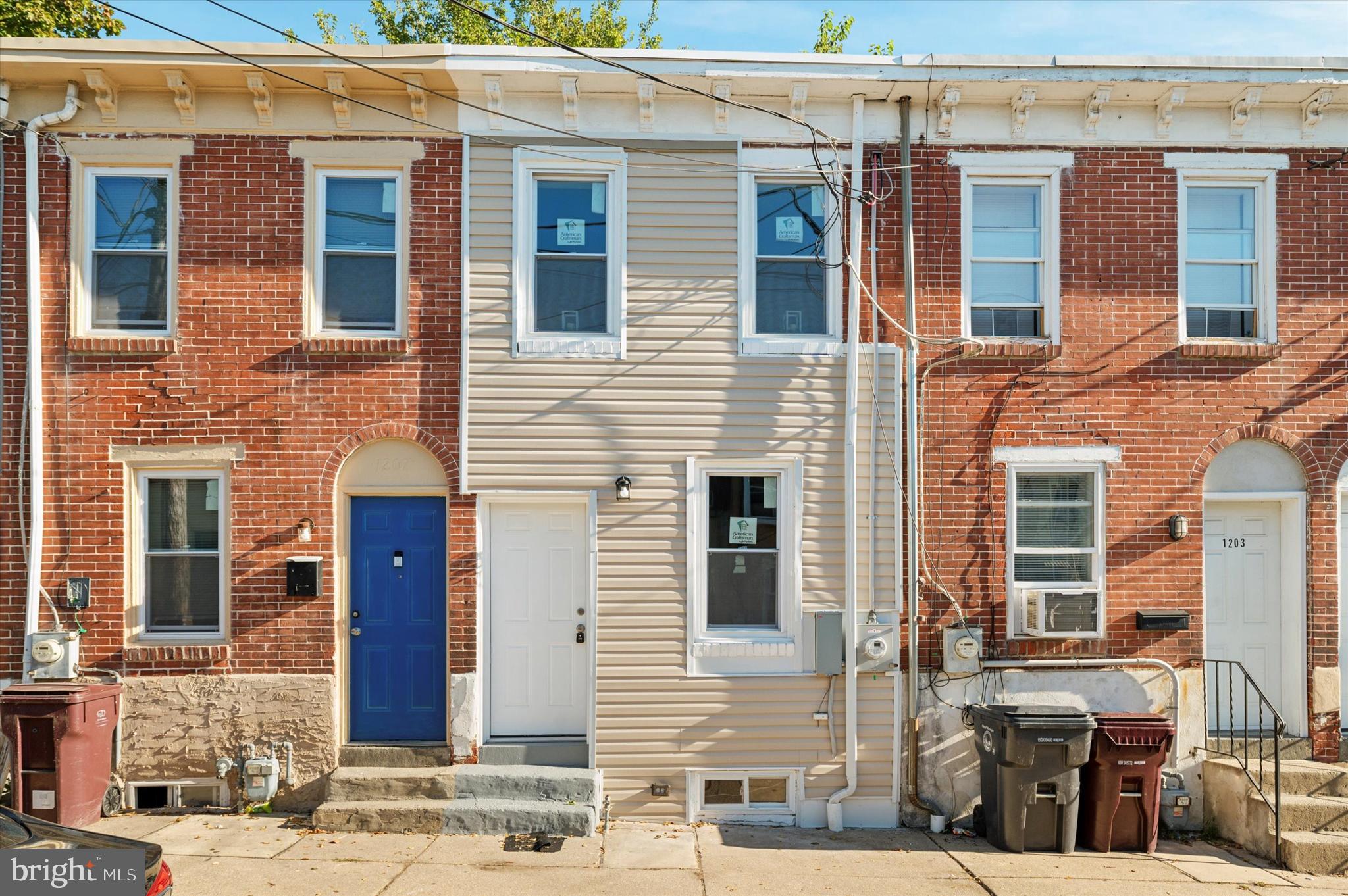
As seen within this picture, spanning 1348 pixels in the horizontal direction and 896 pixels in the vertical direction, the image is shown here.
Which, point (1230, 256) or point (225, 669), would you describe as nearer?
point (225, 669)

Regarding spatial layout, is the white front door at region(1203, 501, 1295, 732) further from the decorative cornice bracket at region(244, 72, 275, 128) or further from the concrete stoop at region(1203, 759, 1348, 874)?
the decorative cornice bracket at region(244, 72, 275, 128)

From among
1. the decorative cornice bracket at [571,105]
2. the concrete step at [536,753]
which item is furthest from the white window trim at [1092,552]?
the decorative cornice bracket at [571,105]

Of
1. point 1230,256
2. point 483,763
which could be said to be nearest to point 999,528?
point 1230,256

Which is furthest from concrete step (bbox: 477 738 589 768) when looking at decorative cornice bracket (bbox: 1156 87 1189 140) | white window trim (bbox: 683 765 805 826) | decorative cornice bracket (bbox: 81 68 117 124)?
decorative cornice bracket (bbox: 1156 87 1189 140)

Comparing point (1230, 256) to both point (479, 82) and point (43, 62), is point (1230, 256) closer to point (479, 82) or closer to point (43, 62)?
point (479, 82)

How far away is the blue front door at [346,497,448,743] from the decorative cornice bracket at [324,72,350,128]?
327cm

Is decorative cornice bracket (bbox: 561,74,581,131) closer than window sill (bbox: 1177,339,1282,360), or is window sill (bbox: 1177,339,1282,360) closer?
decorative cornice bracket (bbox: 561,74,581,131)

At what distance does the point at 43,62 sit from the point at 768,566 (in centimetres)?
723

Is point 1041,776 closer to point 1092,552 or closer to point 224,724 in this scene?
point 1092,552

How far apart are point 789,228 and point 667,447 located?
2.25 metres

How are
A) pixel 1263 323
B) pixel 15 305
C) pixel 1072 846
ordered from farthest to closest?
1. pixel 1263 323
2. pixel 15 305
3. pixel 1072 846

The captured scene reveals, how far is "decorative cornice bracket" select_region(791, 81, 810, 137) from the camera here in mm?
8328

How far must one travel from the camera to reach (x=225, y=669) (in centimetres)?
816

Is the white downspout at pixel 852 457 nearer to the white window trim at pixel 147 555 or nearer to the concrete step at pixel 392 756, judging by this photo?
the concrete step at pixel 392 756
